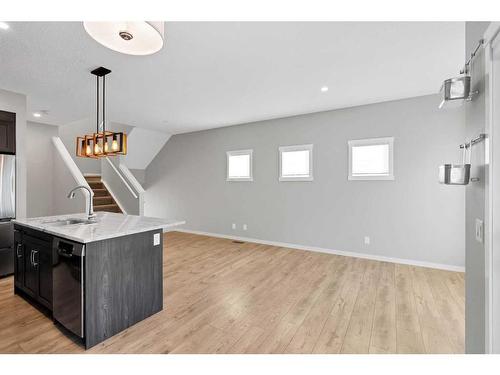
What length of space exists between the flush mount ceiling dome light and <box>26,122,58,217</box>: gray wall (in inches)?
199

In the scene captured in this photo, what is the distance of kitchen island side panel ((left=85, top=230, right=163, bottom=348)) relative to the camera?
199 cm

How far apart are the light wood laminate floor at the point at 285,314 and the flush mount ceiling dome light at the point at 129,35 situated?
2.32m

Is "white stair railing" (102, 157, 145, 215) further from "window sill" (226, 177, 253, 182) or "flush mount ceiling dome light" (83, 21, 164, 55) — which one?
"flush mount ceiling dome light" (83, 21, 164, 55)

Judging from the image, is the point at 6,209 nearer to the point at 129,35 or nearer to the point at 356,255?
the point at 129,35

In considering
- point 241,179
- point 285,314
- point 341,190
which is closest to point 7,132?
point 241,179

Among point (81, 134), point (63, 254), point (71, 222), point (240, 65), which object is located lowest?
point (63, 254)

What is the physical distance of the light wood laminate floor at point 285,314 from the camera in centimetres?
201

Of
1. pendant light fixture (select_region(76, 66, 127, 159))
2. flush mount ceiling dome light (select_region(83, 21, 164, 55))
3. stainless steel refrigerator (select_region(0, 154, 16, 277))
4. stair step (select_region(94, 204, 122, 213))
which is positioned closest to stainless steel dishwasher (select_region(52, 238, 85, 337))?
pendant light fixture (select_region(76, 66, 127, 159))

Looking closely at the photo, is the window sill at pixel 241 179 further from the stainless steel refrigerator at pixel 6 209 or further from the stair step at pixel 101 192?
the stainless steel refrigerator at pixel 6 209

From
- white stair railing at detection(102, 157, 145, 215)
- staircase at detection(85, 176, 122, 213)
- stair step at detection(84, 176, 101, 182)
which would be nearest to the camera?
white stair railing at detection(102, 157, 145, 215)

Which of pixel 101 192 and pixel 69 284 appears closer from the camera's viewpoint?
pixel 69 284

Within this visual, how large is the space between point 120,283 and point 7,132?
3.36 m

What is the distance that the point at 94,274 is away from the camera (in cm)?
200
